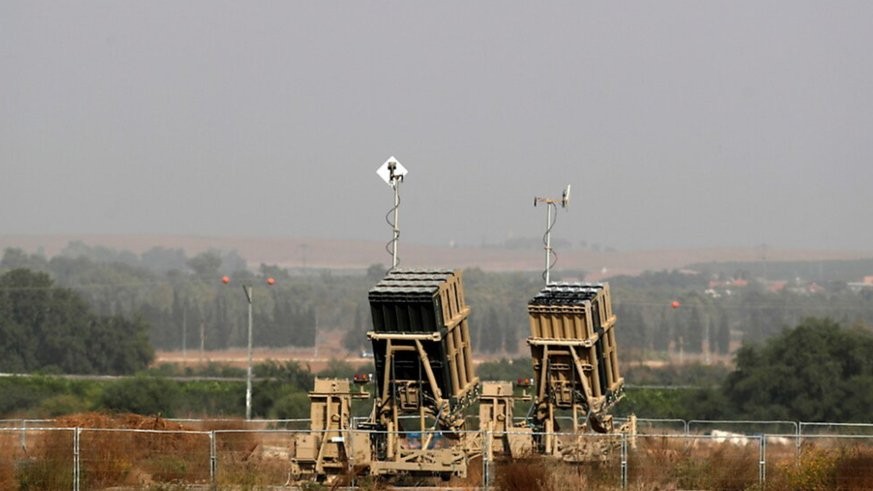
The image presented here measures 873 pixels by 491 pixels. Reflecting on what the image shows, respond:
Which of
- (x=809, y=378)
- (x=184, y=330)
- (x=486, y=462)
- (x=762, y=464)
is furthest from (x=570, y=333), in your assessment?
(x=184, y=330)

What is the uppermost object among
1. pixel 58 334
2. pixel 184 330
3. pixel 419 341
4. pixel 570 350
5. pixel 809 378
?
pixel 419 341

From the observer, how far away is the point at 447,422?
110 ft

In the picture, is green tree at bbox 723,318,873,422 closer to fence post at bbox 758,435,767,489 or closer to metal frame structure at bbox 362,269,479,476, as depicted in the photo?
fence post at bbox 758,435,767,489

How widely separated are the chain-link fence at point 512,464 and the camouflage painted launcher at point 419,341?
860 mm

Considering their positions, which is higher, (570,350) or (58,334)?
(570,350)

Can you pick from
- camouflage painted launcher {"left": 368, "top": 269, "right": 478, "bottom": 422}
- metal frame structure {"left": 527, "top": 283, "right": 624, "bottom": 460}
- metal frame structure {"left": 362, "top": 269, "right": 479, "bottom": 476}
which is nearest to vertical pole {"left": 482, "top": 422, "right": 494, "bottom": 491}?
metal frame structure {"left": 362, "top": 269, "right": 479, "bottom": 476}

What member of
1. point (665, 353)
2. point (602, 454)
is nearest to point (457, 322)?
point (602, 454)

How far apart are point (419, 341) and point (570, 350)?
3872 millimetres

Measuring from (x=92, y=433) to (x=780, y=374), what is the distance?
43255mm

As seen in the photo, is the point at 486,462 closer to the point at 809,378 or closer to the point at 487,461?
the point at 487,461

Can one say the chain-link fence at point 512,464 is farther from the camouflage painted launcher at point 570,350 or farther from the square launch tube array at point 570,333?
the square launch tube array at point 570,333

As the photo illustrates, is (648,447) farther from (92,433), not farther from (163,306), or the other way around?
(163,306)

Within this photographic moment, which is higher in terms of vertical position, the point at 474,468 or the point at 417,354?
the point at 417,354

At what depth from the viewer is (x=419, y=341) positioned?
32.8 m
